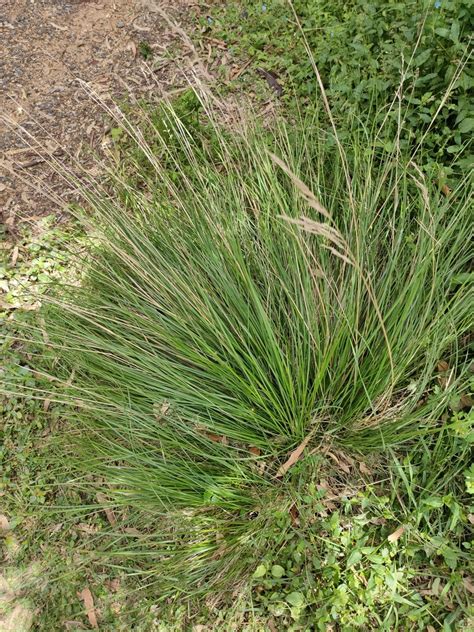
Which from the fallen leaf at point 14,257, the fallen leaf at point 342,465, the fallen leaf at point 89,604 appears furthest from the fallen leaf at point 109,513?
the fallen leaf at point 14,257

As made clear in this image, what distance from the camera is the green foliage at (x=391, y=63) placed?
2.26 m

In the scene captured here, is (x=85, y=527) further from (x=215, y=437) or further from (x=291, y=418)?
(x=291, y=418)

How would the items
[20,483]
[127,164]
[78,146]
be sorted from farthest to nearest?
[78,146], [127,164], [20,483]

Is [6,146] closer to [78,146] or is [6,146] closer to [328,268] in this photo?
[78,146]

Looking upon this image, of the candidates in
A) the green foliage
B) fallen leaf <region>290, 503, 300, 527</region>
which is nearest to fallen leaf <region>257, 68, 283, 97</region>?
the green foliage

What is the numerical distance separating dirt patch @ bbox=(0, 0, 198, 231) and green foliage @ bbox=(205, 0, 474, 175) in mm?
908

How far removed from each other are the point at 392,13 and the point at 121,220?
5.90 ft

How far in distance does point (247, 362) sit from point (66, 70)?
10.3ft

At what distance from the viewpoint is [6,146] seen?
12.5ft

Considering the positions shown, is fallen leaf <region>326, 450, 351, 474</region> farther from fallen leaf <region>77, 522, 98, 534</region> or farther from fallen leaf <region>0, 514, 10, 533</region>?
fallen leaf <region>0, 514, 10, 533</region>

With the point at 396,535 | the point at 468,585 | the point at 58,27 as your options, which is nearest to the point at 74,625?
the point at 396,535

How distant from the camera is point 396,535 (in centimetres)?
196

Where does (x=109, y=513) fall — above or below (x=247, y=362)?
below

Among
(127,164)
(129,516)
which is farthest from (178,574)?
(127,164)
